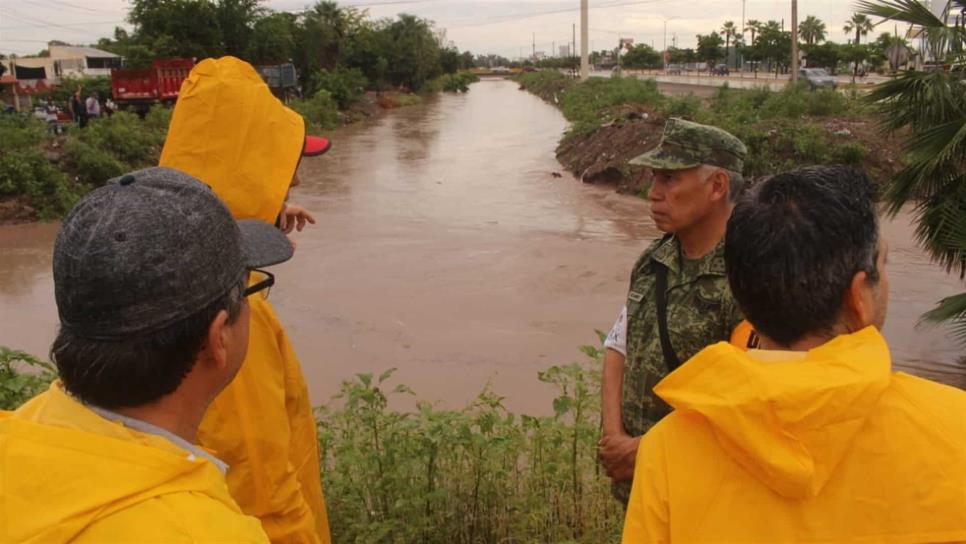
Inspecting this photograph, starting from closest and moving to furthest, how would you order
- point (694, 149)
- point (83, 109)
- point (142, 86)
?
point (694, 149), point (83, 109), point (142, 86)

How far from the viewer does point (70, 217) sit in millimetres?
1057

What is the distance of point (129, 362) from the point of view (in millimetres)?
1045

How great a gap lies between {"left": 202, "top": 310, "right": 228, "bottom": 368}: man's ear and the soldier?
1.24 m

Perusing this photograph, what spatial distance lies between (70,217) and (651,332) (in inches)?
57.9

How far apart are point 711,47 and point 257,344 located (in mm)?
68988

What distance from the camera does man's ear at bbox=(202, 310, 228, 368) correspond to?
1114mm

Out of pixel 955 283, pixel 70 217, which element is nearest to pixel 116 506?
pixel 70 217

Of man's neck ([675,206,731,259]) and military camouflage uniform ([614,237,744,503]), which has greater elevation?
man's neck ([675,206,731,259])

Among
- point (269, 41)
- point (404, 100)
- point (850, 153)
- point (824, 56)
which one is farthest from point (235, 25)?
point (824, 56)

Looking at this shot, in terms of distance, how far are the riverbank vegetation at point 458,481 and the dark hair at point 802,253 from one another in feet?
5.72

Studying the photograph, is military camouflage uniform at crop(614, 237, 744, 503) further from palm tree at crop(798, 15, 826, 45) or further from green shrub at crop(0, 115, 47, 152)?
palm tree at crop(798, 15, 826, 45)

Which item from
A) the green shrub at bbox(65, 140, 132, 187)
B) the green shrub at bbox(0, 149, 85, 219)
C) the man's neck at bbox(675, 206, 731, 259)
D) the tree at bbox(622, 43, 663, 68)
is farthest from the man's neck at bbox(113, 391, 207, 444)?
the tree at bbox(622, 43, 663, 68)

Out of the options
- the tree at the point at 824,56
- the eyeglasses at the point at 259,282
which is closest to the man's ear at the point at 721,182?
the eyeglasses at the point at 259,282

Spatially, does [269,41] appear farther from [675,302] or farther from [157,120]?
[675,302]
